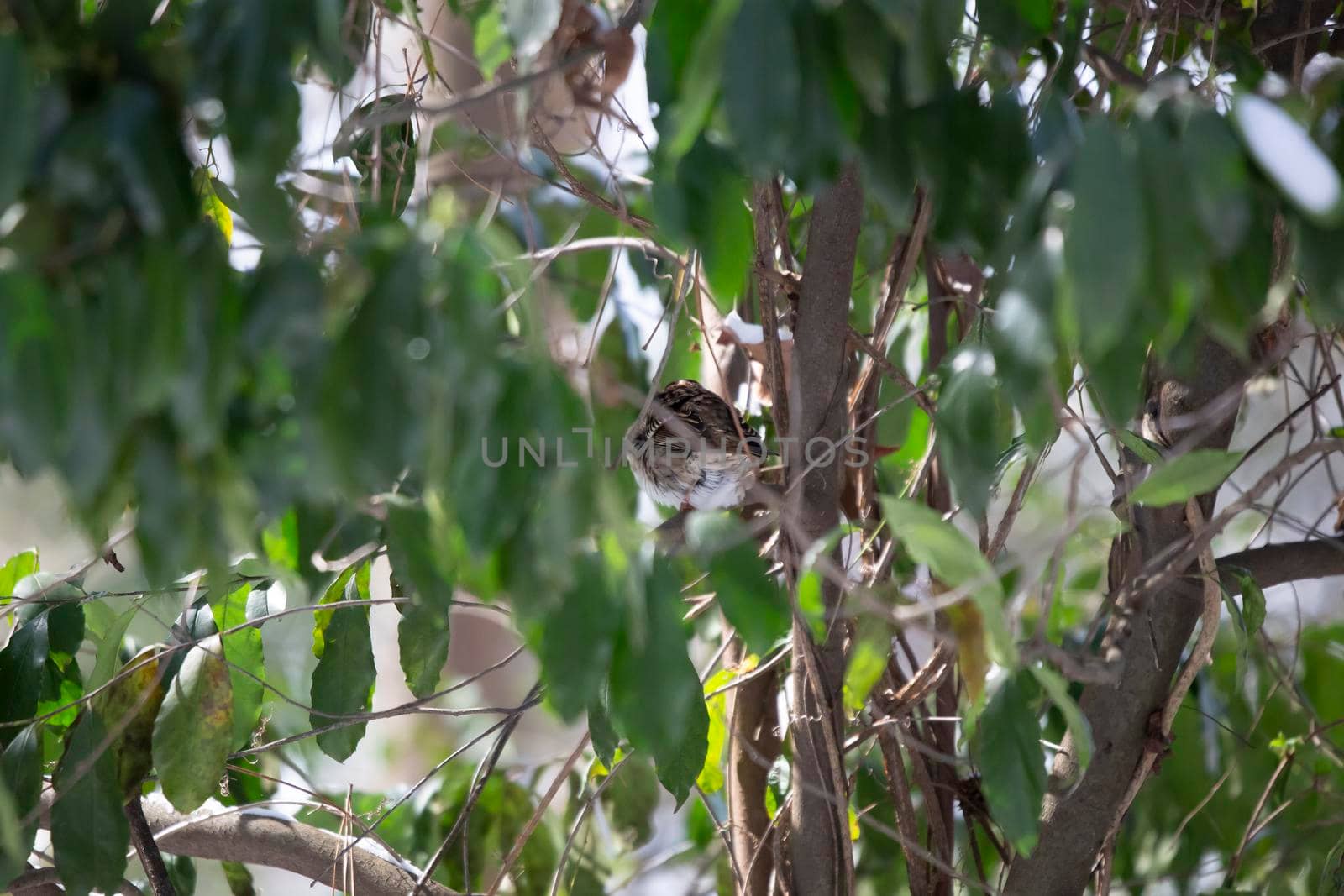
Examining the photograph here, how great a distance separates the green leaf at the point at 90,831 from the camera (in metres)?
1.11

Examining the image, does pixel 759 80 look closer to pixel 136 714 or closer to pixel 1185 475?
pixel 1185 475

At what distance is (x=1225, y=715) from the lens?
218cm

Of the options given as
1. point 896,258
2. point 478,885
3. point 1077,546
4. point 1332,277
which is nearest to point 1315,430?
point 1077,546

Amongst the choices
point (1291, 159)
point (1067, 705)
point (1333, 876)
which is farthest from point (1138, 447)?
point (1333, 876)

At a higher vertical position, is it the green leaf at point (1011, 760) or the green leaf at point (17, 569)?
the green leaf at point (17, 569)

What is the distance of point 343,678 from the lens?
4.33 ft

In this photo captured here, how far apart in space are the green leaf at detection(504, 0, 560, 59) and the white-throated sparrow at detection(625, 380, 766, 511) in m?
1.01

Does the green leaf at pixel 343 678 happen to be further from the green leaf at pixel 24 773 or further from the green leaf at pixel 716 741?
the green leaf at pixel 716 741

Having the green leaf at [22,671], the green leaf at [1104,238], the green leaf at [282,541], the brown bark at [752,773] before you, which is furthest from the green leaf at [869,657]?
the green leaf at [22,671]

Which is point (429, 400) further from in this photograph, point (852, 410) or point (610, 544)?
point (852, 410)

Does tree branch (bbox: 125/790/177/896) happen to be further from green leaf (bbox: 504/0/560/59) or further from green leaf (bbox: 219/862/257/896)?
green leaf (bbox: 504/0/560/59)

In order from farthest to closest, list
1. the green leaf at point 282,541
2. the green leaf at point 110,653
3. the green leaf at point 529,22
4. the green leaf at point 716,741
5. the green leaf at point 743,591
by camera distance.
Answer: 1. the green leaf at point 716,741
2. the green leaf at point 110,653
3. the green leaf at point 282,541
4. the green leaf at point 743,591
5. the green leaf at point 529,22

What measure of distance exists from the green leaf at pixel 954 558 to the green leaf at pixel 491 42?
1.22 feet

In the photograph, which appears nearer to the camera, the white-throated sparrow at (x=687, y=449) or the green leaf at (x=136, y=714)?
the green leaf at (x=136, y=714)
